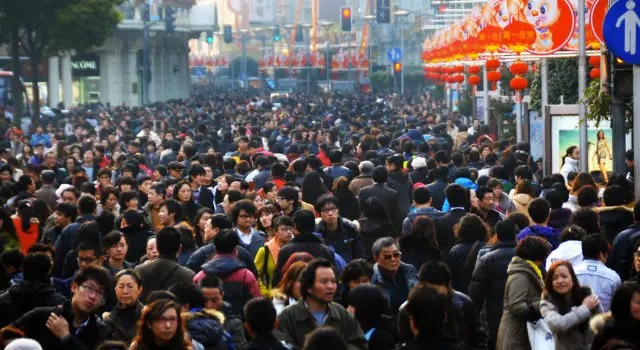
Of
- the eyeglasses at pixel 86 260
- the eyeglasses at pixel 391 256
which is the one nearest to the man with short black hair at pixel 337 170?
the eyeglasses at pixel 86 260

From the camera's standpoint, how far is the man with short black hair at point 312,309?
7949 mm

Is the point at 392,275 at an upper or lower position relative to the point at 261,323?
lower

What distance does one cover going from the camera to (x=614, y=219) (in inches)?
472

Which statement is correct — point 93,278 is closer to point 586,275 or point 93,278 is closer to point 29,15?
point 586,275

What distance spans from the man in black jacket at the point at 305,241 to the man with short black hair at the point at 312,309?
226cm

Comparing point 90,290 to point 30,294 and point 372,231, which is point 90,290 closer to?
point 30,294

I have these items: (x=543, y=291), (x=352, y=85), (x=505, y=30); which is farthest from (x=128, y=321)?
(x=352, y=85)

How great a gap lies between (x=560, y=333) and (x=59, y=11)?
127ft

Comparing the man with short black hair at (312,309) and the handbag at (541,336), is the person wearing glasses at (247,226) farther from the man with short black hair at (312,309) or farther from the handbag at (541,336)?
the man with short black hair at (312,309)

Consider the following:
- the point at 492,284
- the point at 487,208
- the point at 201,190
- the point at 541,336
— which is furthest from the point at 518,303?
the point at 201,190

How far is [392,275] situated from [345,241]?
7.62 feet

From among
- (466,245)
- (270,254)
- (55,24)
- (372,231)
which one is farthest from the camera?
(55,24)

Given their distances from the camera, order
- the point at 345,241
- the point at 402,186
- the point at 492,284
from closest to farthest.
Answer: the point at 492,284, the point at 345,241, the point at 402,186

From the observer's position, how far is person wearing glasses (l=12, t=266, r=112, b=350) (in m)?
7.95
